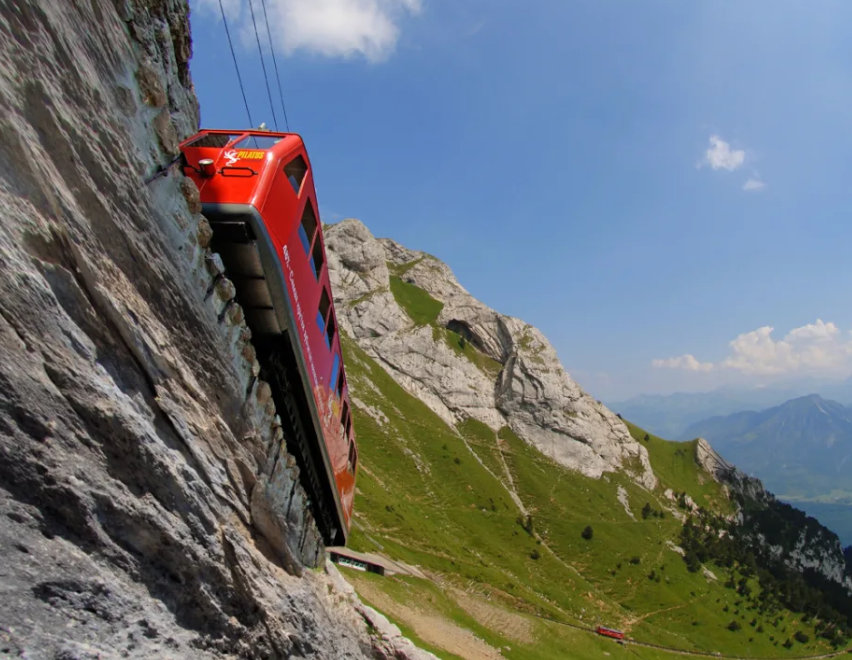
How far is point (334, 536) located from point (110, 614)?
16.0 metres

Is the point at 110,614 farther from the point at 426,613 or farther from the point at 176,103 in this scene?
the point at 426,613

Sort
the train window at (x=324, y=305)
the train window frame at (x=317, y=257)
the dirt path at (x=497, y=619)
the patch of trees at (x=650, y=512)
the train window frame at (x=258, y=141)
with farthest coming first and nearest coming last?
the patch of trees at (x=650, y=512)
the dirt path at (x=497, y=619)
the train window at (x=324, y=305)
the train window frame at (x=317, y=257)
the train window frame at (x=258, y=141)

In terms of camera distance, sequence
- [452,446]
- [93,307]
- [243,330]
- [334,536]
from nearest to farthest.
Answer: [93,307] → [243,330] → [334,536] → [452,446]

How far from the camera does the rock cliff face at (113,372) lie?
16.5 ft

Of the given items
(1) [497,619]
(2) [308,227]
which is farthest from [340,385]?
(1) [497,619]

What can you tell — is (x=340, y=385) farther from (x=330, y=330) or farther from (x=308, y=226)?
(x=308, y=226)

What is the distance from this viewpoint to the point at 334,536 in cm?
2072

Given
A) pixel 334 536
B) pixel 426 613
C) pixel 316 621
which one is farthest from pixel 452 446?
pixel 316 621

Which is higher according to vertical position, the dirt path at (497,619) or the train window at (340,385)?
the train window at (340,385)

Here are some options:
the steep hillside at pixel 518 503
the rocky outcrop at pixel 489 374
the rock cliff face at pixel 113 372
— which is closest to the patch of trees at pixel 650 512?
the steep hillside at pixel 518 503

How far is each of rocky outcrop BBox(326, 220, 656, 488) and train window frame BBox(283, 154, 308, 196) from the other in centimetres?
12592

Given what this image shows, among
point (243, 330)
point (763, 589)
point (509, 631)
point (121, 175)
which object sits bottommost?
point (763, 589)

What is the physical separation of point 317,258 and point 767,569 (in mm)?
154797

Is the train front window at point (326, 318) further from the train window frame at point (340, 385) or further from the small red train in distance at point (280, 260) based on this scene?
the train window frame at point (340, 385)
